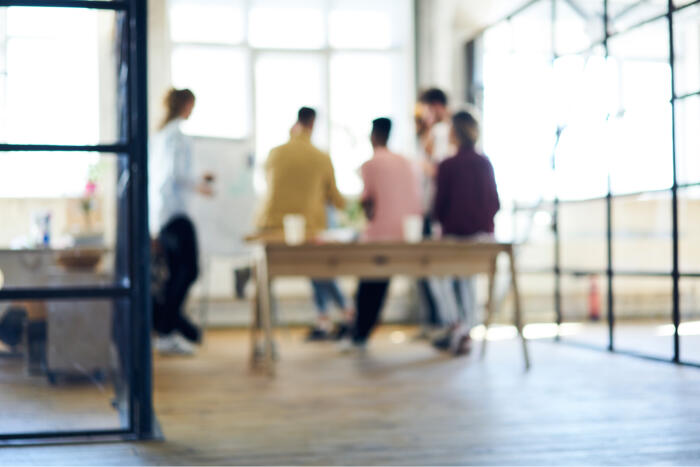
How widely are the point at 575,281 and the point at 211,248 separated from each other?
10.4 ft

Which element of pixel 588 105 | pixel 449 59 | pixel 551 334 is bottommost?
pixel 551 334

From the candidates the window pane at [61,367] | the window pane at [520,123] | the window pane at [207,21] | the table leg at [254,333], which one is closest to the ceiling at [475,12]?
the window pane at [520,123]

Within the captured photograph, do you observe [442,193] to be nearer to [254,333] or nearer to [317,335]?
[254,333]

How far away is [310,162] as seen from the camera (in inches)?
195

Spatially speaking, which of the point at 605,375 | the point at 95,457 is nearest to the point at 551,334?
the point at 605,375

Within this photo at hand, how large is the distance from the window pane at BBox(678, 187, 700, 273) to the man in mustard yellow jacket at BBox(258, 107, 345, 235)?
1816 mm

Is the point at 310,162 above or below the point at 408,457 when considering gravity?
above

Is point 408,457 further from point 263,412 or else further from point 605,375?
point 605,375

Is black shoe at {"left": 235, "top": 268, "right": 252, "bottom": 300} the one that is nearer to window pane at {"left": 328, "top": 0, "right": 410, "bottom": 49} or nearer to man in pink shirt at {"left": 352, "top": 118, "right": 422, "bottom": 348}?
man in pink shirt at {"left": 352, "top": 118, "right": 422, "bottom": 348}

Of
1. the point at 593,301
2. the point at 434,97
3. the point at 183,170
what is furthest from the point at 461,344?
the point at 593,301

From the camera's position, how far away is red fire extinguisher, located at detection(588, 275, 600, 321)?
7012mm

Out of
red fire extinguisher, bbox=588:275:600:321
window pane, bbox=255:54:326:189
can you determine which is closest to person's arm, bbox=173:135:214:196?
window pane, bbox=255:54:326:189

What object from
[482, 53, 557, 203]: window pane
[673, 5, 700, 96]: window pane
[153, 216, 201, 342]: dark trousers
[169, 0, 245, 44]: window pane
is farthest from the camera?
[169, 0, 245, 44]: window pane

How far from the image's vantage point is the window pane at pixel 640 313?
5.62 metres
